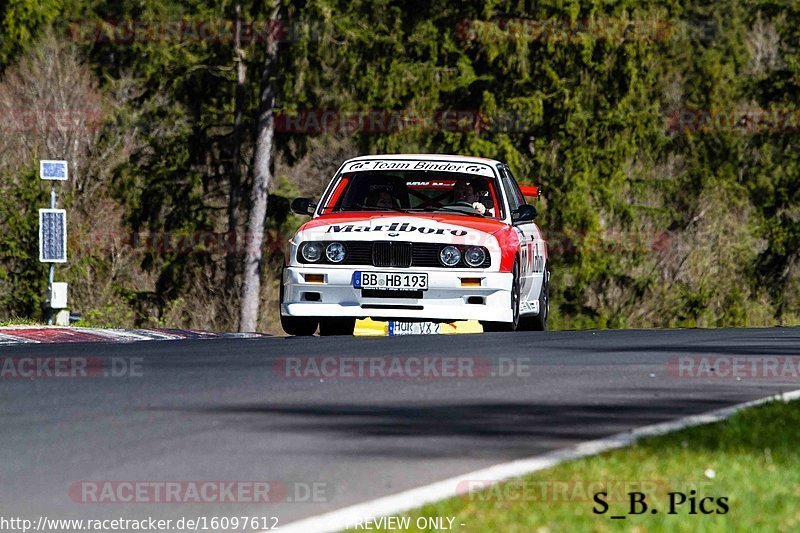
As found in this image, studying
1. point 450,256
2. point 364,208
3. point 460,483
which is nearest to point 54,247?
point 364,208

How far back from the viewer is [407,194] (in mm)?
17672

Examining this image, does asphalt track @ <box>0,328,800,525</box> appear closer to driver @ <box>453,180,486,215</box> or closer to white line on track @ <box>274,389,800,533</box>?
white line on track @ <box>274,389,800,533</box>

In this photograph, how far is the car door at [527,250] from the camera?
1719 cm

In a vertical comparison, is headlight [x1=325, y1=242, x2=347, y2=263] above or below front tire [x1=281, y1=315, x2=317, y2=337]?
above

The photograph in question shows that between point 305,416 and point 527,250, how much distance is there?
8.93m

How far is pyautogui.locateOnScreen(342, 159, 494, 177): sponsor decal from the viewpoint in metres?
17.6

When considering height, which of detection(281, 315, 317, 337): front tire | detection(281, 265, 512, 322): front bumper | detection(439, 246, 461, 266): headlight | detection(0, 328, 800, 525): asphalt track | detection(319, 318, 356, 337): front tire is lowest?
detection(319, 318, 356, 337): front tire

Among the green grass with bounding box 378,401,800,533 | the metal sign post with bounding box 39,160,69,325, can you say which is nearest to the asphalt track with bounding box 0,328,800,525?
the green grass with bounding box 378,401,800,533

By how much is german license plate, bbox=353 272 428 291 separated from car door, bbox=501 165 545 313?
1.41m

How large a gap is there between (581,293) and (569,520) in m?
35.8

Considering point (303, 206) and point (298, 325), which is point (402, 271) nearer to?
point (298, 325)

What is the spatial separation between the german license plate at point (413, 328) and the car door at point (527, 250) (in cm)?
120

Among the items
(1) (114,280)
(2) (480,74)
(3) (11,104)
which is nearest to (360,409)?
(2) (480,74)

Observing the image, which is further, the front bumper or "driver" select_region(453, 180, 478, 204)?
"driver" select_region(453, 180, 478, 204)
